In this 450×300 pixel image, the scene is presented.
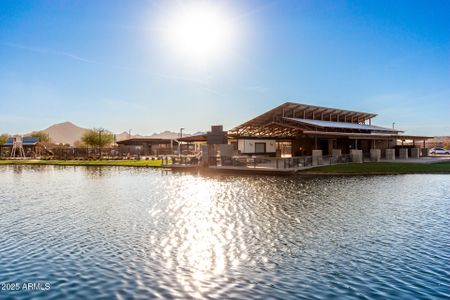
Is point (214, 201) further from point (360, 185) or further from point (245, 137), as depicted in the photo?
point (245, 137)

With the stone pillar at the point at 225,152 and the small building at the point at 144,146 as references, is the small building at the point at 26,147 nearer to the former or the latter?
the small building at the point at 144,146

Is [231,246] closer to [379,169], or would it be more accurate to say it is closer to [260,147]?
[379,169]

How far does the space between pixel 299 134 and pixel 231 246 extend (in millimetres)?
32705

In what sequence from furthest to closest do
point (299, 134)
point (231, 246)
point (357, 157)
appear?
point (299, 134), point (357, 157), point (231, 246)

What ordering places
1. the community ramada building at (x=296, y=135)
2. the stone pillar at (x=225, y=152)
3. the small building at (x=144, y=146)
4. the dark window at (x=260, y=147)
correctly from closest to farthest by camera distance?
the stone pillar at (x=225, y=152) < the community ramada building at (x=296, y=135) < the dark window at (x=260, y=147) < the small building at (x=144, y=146)

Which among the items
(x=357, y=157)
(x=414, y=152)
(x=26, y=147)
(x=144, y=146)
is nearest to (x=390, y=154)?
(x=414, y=152)

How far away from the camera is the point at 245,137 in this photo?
132 ft

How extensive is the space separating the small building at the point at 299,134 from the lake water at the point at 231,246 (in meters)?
20.5

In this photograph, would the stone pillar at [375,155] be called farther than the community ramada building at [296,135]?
Yes

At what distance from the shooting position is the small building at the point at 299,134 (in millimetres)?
37438

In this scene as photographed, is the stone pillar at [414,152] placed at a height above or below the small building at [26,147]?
below

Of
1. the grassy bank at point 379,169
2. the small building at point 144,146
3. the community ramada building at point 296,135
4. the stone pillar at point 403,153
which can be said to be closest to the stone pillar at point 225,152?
the community ramada building at point 296,135

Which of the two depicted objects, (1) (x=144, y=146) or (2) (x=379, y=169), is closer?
(2) (x=379, y=169)

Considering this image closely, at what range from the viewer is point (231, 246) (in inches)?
376
